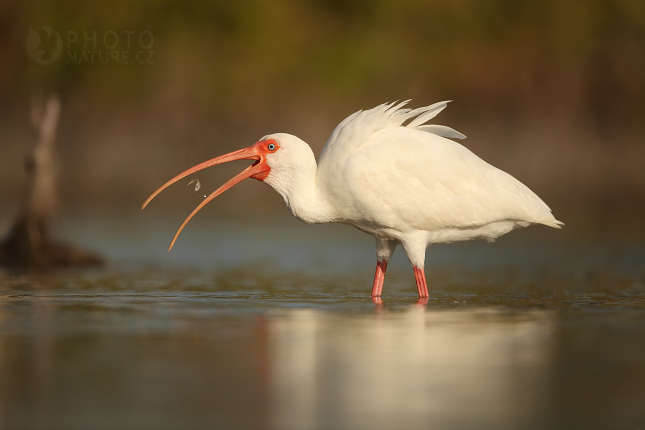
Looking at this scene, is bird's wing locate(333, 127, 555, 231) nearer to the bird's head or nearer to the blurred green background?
the bird's head

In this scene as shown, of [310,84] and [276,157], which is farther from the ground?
[310,84]

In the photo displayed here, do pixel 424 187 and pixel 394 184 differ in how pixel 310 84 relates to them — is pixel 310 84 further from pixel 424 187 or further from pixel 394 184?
pixel 394 184

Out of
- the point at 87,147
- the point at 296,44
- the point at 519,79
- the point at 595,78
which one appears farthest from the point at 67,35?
the point at 595,78

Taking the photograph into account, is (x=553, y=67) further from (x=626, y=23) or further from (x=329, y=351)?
(x=329, y=351)

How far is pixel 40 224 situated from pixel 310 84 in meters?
16.3

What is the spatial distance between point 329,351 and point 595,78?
24627 millimetres

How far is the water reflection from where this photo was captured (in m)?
5.84

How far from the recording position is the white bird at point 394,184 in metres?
11.0

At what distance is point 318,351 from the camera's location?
7680mm

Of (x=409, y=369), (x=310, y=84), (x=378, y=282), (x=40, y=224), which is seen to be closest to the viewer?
(x=409, y=369)

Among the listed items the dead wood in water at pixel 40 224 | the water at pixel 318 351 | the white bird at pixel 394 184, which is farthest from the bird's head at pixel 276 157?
the dead wood in water at pixel 40 224

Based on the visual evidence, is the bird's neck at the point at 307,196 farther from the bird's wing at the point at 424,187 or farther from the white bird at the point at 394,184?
the bird's wing at the point at 424,187

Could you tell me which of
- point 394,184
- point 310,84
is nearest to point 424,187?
point 394,184

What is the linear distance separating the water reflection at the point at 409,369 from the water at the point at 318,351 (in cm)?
1
